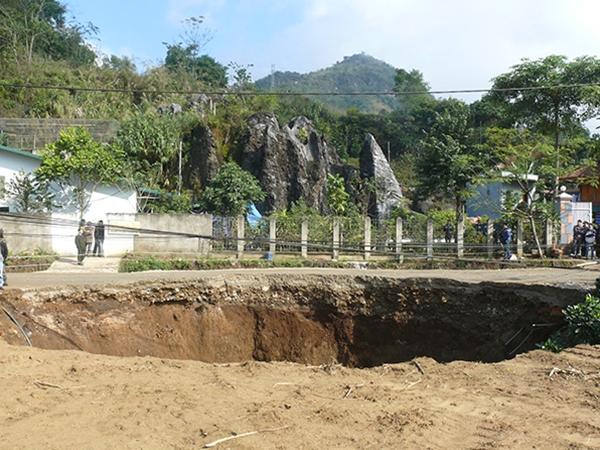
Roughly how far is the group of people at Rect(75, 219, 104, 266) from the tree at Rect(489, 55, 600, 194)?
586 inches

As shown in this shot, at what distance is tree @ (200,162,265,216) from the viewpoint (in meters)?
23.0

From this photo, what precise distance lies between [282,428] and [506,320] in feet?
24.4

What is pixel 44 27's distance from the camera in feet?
133

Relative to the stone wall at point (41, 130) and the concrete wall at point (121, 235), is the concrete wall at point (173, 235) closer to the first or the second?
the concrete wall at point (121, 235)

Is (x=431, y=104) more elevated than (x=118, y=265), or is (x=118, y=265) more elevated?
(x=431, y=104)

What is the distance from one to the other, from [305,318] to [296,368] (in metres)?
4.35

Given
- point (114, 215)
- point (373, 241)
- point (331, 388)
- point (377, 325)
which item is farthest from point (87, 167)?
point (331, 388)

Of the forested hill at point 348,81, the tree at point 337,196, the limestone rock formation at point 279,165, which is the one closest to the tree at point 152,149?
the limestone rock formation at point 279,165

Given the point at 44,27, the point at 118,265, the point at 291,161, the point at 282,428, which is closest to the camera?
the point at 282,428

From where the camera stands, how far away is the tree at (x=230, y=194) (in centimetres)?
2295

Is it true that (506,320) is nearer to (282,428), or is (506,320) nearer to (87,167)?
(282,428)

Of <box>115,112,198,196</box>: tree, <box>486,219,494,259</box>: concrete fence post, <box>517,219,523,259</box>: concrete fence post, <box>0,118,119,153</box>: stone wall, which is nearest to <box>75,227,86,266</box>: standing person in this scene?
<box>115,112,198,196</box>: tree

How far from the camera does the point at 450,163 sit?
2450 centimetres

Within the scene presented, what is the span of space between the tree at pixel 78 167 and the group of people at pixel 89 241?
1667 millimetres
